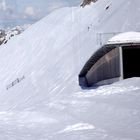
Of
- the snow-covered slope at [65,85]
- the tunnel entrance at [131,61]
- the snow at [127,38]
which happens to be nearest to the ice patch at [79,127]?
the snow-covered slope at [65,85]

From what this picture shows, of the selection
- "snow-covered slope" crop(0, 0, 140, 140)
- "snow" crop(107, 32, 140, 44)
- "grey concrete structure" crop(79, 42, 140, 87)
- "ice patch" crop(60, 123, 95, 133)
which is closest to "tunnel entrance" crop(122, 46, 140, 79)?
"grey concrete structure" crop(79, 42, 140, 87)

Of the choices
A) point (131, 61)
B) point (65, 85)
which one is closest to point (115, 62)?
point (131, 61)

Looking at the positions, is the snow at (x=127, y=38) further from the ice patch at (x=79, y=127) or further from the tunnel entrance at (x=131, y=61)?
the ice patch at (x=79, y=127)

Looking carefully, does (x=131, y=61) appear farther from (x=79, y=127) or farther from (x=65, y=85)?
(x=65, y=85)

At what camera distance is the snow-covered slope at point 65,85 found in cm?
1176

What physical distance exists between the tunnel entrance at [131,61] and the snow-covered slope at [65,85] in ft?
5.36

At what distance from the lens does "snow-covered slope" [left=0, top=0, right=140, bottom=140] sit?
1176 cm

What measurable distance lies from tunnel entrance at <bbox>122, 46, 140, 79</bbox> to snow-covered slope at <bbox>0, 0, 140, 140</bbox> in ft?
5.36

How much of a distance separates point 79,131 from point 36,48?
39.0 m

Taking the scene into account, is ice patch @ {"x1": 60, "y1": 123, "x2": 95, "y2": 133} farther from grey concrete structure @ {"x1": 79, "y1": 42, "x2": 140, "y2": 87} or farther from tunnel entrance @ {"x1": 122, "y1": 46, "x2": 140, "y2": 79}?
tunnel entrance @ {"x1": 122, "y1": 46, "x2": 140, "y2": 79}

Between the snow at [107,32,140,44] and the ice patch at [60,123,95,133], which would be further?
the snow at [107,32,140,44]

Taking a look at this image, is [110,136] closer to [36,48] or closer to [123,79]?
Answer: [123,79]

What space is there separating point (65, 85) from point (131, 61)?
1155cm

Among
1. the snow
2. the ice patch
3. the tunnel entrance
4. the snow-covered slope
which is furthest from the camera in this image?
the tunnel entrance
